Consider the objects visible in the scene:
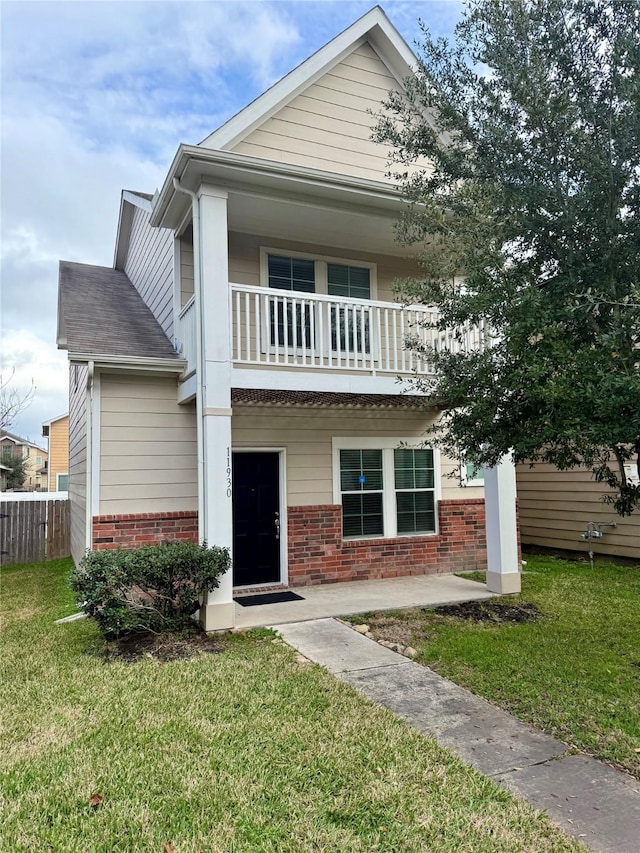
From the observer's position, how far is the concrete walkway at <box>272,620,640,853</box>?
9.74 ft

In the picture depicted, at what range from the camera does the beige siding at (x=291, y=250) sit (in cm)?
902

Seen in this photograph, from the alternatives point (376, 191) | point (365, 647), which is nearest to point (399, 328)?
point (376, 191)

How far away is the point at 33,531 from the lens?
13883 mm

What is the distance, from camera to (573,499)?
39.3 feet

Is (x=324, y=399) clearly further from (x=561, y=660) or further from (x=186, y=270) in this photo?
(x=561, y=660)

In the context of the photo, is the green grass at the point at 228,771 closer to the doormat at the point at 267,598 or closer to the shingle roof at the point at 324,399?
the doormat at the point at 267,598

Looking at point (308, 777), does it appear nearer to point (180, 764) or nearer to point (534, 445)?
point (180, 764)

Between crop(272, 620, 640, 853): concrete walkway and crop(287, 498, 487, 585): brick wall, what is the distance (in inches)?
128

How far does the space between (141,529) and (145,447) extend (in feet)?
3.85

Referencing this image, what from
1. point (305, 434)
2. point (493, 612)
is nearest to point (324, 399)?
point (305, 434)

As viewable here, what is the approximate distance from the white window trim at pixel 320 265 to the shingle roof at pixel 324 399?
1601 mm

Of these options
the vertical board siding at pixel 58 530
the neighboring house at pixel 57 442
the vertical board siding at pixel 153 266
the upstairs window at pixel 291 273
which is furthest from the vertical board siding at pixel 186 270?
the neighboring house at pixel 57 442

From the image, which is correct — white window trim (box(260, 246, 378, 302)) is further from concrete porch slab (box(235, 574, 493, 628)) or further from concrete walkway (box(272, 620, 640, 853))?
concrete walkway (box(272, 620, 640, 853))

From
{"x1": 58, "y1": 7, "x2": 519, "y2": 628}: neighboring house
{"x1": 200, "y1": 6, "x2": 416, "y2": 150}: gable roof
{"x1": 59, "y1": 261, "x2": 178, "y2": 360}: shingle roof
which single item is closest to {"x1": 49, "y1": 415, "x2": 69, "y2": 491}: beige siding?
{"x1": 59, "y1": 261, "x2": 178, "y2": 360}: shingle roof
